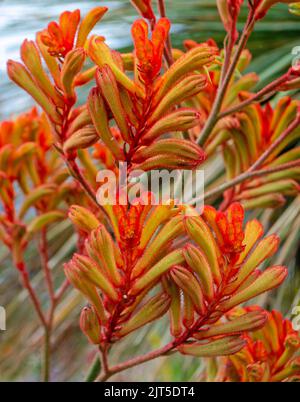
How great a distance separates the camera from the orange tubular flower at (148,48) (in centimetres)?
40

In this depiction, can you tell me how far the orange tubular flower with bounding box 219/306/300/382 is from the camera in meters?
0.49

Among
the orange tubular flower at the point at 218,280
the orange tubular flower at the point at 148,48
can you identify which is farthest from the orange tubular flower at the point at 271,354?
the orange tubular flower at the point at 148,48

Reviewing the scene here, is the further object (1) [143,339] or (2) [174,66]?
(1) [143,339]

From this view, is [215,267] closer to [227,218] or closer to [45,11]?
[227,218]

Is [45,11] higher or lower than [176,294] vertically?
higher

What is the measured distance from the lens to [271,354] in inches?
19.8

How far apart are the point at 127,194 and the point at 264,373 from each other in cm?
17

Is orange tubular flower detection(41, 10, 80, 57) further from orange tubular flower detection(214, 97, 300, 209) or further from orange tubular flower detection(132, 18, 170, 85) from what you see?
orange tubular flower detection(214, 97, 300, 209)

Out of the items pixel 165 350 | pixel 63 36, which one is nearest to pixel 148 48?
pixel 63 36

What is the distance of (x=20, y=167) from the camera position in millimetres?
611

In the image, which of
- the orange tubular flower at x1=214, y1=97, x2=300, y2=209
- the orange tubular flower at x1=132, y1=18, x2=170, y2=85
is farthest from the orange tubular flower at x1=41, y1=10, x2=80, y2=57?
the orange tubular flower at x1=214, y1=97, x2=300, y2=209

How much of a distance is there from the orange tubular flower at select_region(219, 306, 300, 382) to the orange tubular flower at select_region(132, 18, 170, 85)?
0.17 m
